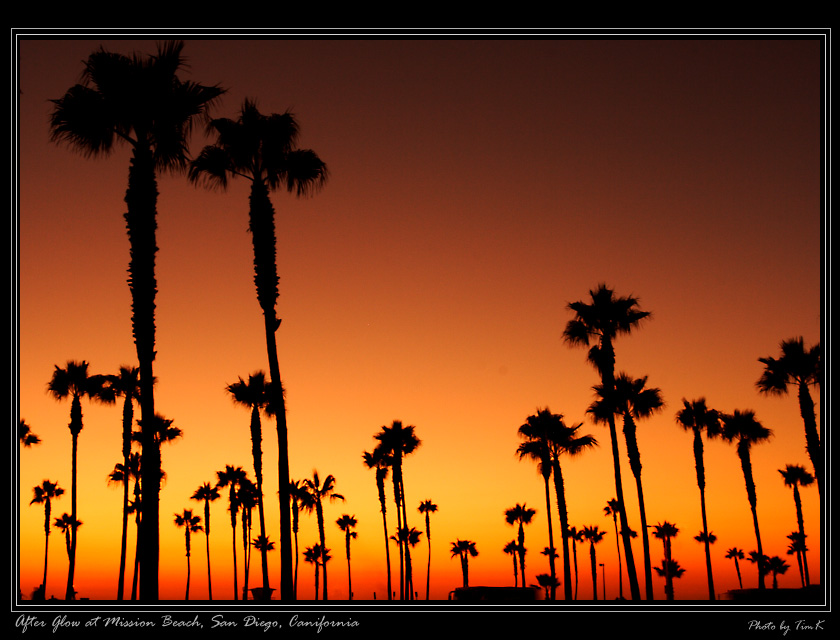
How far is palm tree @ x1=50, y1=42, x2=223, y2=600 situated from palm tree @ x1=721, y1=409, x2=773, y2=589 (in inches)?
1766

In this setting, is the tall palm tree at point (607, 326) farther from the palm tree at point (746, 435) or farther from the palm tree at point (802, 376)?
the palm tree at point (746, 435)

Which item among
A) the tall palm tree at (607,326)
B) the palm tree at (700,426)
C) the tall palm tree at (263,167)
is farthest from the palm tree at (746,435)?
the tall palm tree at (263,167)

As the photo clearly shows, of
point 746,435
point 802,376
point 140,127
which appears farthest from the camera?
point 746,435

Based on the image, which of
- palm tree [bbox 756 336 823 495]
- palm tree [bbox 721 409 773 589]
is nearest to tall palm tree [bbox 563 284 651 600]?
palm tree [bbox 756 336 823 495]

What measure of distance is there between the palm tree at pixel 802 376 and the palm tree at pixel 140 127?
3027 centimetres

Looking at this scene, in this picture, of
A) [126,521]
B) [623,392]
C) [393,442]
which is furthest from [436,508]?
[623,392]

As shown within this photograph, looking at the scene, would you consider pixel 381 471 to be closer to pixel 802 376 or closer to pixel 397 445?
pixel 397 445

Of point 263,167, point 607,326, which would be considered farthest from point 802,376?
point 263,167

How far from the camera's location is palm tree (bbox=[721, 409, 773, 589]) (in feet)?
179

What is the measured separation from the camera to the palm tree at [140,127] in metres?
20.7

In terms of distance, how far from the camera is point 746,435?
5481 centimetres

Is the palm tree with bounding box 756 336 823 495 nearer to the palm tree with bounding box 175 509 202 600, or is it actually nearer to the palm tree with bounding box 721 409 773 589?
the palm tree with bounding box 721 409 773 589

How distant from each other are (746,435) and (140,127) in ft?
154
